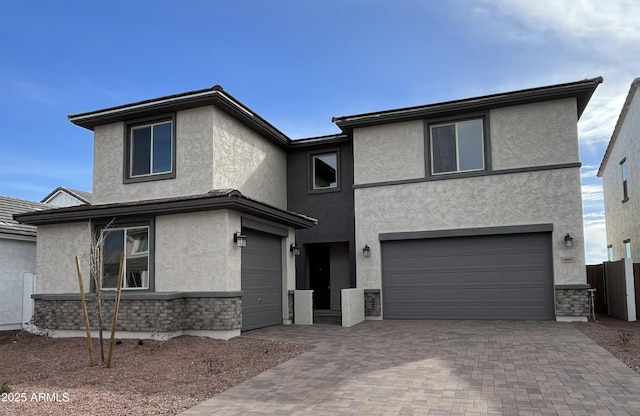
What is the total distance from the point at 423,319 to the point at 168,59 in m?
10.5

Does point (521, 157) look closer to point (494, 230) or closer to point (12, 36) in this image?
point (494, 230)

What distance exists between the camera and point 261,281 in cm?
1358

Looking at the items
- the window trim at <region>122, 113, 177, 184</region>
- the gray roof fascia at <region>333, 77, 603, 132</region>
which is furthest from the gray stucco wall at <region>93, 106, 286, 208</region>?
the gray roof fascia at <region>333, 77, 603, 132</region>

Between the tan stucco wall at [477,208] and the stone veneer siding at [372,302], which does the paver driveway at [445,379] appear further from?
the stone veneer siding at [372,302]

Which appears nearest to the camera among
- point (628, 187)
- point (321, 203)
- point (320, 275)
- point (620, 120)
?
point (321, 203)

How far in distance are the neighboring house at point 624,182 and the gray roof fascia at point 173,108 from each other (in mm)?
12931

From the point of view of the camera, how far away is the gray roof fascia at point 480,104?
1392 cm

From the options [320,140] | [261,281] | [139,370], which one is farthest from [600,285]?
[139,370]

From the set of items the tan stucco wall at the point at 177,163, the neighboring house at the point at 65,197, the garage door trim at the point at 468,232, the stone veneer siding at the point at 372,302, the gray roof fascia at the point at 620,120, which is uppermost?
the gray roof fascia at the point at 620,120

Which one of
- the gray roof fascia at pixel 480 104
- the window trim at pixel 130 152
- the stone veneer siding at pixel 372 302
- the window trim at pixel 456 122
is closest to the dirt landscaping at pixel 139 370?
the window trim at pixel 130 152

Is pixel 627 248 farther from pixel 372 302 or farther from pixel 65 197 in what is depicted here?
pixel 65 197

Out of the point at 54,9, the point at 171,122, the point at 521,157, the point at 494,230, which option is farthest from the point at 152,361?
the point at 521,157

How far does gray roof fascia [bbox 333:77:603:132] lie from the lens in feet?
45.7

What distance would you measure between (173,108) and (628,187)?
1624 cm
